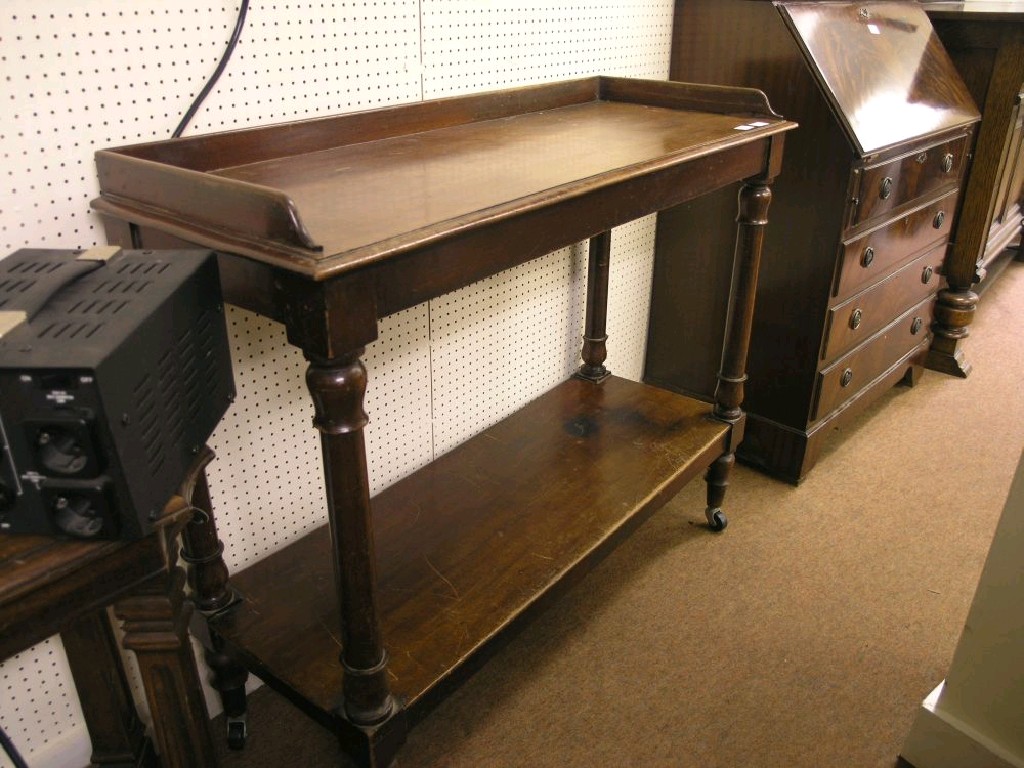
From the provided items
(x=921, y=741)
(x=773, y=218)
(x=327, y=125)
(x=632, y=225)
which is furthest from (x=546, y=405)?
(x=921, y=741)

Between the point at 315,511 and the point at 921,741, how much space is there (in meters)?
1.31

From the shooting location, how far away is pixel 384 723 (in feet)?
4.25

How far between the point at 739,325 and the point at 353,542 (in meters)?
1.26

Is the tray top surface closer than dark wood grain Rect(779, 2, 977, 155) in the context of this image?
Yes

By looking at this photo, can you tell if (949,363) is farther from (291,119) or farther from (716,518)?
(291,119)

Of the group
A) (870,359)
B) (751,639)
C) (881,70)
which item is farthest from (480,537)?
(881,70)

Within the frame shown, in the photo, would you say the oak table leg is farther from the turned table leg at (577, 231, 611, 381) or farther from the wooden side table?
the turned table leg at (577, 231, 611, 381)

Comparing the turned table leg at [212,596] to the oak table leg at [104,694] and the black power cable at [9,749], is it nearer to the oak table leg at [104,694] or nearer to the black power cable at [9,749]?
the oak table leg at [104,694]

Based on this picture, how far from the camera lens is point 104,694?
1.24 meters

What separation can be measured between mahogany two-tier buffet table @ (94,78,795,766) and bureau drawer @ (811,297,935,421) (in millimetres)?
373

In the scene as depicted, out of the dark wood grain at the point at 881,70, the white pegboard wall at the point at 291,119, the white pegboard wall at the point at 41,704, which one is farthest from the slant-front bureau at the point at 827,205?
the white pegboard wall at the point at 41,704

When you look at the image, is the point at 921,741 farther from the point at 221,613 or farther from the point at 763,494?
the point at 221,613

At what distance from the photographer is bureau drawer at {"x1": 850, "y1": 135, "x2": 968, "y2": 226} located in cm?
214

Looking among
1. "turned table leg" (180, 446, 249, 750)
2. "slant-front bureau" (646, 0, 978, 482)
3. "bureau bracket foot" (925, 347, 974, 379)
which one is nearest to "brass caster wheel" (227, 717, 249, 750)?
"turned table leg" (180, 446, 249, 750)
